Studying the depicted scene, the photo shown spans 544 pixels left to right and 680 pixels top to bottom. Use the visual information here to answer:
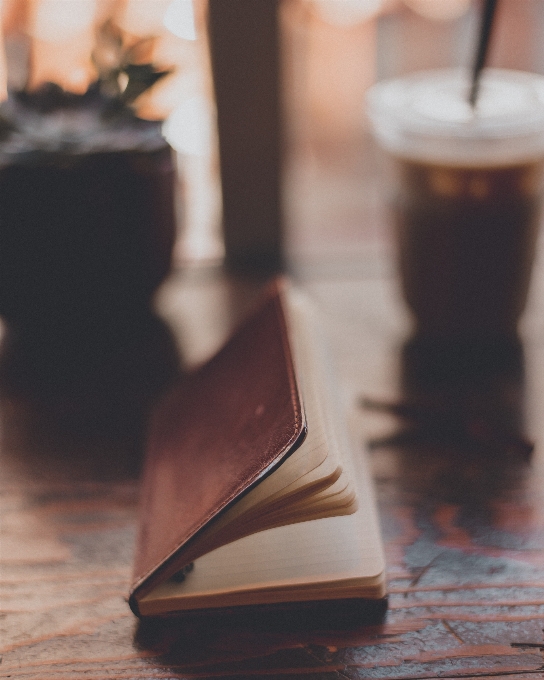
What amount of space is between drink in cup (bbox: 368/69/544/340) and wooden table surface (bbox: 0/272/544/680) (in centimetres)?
8

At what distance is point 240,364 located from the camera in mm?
671

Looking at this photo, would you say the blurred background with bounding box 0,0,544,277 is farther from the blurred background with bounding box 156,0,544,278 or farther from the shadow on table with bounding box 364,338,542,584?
the shadow on table with bounding box 364,338,542,584

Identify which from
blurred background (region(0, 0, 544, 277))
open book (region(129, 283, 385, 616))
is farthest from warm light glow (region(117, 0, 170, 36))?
open book (region(129, 283, 385, 616))

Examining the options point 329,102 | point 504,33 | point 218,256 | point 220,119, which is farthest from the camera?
point 329,102

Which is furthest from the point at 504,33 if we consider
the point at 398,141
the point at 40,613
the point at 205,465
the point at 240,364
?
the point at 40,613

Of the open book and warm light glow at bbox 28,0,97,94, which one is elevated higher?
warm light glow at bbox 28,0,97,94

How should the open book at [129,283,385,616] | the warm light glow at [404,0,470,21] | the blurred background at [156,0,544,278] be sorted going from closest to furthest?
the open book at [129,283,385,616] < the blurred background at [156,0,544,278] < the warm light glow at [404,0,470,21]

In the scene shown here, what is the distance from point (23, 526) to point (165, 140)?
1.62 ft

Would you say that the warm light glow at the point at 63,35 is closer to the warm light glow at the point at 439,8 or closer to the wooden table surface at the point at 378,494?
the wooden table surface at the point at 378,494

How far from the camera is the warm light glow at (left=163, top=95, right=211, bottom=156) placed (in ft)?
3.59

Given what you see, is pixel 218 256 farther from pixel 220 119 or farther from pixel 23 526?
pixel 23 526

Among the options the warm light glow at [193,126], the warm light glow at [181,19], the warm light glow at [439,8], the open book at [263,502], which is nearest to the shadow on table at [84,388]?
the open book at [263,502]

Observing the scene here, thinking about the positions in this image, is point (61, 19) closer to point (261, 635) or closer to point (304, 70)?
point (304, 70)

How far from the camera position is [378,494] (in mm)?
654
